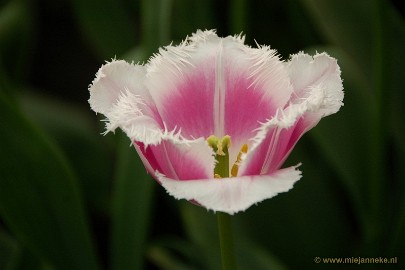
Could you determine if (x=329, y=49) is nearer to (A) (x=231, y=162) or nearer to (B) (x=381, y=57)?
(B) (x=381, y=57)

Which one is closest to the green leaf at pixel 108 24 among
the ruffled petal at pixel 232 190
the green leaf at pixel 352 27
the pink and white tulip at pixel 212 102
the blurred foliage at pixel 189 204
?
the blurred foliage at pixel 189 204

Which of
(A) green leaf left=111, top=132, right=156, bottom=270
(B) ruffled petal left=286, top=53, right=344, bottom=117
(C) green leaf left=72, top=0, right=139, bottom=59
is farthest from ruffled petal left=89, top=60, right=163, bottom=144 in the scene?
(C) green leaf left=72, top=0, right=139, bottom=59

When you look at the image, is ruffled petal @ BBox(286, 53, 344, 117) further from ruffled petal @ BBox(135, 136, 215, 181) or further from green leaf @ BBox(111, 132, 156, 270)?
green leaf @ BBox(111, 132, 156, 270)

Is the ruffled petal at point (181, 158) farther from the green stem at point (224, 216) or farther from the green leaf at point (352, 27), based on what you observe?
the green leaf at point (352, 27)

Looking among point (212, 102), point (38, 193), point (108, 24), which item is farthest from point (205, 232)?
point (108, 24)

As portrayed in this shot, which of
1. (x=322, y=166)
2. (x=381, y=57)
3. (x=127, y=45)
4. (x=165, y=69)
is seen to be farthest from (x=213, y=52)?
(x=127, y=45)

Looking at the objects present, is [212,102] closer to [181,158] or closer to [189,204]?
[181,158]
